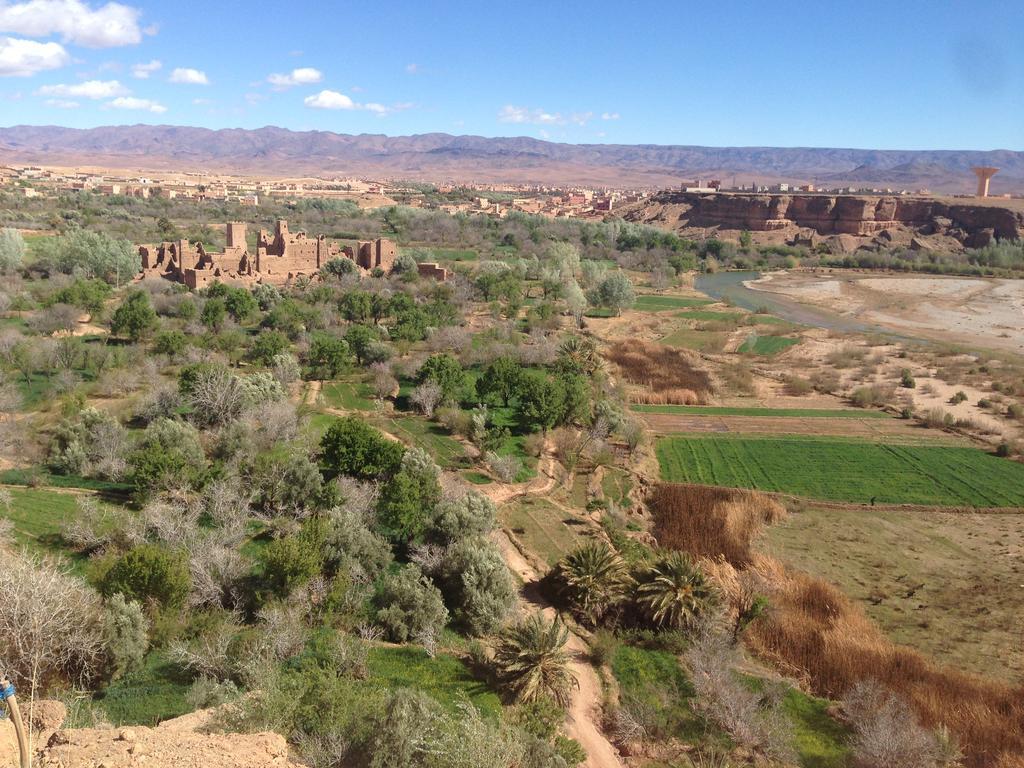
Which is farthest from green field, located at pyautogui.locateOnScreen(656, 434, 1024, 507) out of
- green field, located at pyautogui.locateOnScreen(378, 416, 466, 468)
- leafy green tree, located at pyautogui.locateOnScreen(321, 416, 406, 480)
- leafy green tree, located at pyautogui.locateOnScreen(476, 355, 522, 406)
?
leafy green tree, located at pyautogui.locateOnScreen(321, 416, 406, 480)

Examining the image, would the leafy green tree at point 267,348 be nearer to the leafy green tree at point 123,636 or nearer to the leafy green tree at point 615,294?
the leafy green tree at point 123,636

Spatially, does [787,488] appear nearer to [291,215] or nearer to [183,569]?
[183,569]

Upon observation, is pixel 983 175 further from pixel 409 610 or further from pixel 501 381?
pixel 409 610

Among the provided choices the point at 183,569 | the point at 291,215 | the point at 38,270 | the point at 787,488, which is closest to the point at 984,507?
the point at 787,488

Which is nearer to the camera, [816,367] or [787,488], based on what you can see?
[787,488]

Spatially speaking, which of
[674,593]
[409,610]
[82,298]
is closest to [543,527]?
[674,593]

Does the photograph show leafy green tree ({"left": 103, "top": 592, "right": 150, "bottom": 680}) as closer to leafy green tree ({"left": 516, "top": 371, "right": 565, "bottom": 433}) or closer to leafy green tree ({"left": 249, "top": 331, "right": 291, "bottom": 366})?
leafy green tree ({"left": 516, "top": 371, "right": 565, "bottom": 433})
